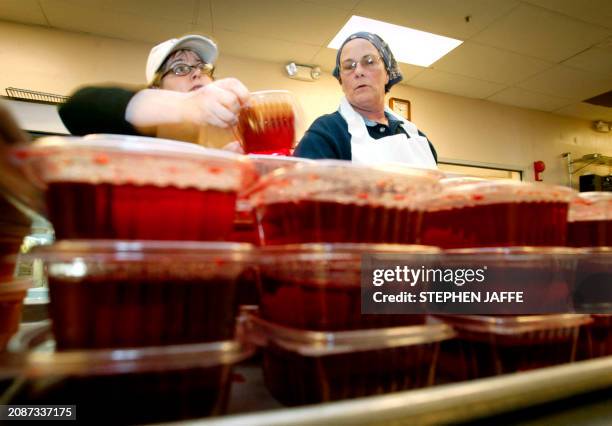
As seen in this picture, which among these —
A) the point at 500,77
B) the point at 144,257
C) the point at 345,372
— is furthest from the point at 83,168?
the point at 500,77

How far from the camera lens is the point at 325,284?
1.88 ft

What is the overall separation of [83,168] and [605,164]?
6.30 meters

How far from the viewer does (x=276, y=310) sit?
63cm

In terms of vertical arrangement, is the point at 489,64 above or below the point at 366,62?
above

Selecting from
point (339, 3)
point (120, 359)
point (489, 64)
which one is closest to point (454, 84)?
point (489, 64)

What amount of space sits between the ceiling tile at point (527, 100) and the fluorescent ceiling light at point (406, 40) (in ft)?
4.08

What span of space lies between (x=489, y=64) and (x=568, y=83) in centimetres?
106

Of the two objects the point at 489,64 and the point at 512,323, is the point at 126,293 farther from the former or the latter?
the point at 489,64

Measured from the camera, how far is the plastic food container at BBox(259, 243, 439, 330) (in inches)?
22.4

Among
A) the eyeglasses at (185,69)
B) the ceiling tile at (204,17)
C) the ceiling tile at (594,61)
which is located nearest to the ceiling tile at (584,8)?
the ceiling tile at (594,61)

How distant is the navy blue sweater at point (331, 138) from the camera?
1.35 m

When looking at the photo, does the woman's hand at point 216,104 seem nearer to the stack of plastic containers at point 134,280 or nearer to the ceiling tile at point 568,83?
the stack of plastic containers at point 134,280

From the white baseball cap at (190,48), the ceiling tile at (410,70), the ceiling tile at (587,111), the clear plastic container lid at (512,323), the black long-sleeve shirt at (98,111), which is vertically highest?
the ceiling tile at (410,70)

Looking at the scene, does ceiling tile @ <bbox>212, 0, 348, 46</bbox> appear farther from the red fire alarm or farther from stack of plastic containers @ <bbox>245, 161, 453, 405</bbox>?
the red fire alarm
